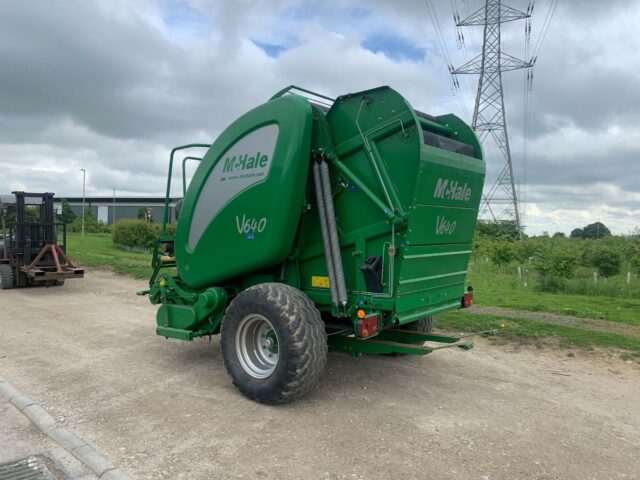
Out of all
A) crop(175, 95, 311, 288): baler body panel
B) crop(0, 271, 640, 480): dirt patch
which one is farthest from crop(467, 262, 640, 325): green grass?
crop(175, 95, 311, 288): baler body panel

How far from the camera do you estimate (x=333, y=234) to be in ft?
16.5

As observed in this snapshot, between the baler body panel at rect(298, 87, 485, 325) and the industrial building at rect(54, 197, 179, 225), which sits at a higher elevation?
the industrial building at rect(54, 197, 179, 225)

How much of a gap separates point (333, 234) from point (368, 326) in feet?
3.18

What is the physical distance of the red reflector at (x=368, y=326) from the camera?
15.1ft

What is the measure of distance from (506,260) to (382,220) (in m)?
16.2

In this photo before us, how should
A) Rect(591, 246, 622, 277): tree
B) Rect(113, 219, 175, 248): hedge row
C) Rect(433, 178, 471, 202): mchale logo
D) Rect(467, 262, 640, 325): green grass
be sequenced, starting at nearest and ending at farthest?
1. Rect(433, 178, 471, 202): mchale logo
2. Rect(467, 262, 640, 325): green grass
3. Rect(591, 246, 622, 277): tree
4. Rect(113, 219, 175, 248): hedge row

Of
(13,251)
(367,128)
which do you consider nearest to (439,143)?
(367,128)

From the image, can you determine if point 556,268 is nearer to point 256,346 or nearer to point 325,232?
point 325,232

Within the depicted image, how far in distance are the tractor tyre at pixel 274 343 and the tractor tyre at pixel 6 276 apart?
9.67 metres

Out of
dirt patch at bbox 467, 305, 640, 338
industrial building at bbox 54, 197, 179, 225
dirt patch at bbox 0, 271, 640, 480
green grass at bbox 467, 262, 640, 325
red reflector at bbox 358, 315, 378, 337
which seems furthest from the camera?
industrial building at bbox 54, 197, 179, 225

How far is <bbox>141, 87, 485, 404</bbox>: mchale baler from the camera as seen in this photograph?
470 centimetres

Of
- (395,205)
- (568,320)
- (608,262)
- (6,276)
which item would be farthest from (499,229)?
(395,205)

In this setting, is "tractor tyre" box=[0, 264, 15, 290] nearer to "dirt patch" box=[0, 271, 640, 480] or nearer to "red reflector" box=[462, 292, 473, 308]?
"dirt patch" box=[0, 271, 640, 480]

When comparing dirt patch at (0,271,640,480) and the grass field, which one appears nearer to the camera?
dirt patch at (0,271,640,480)
